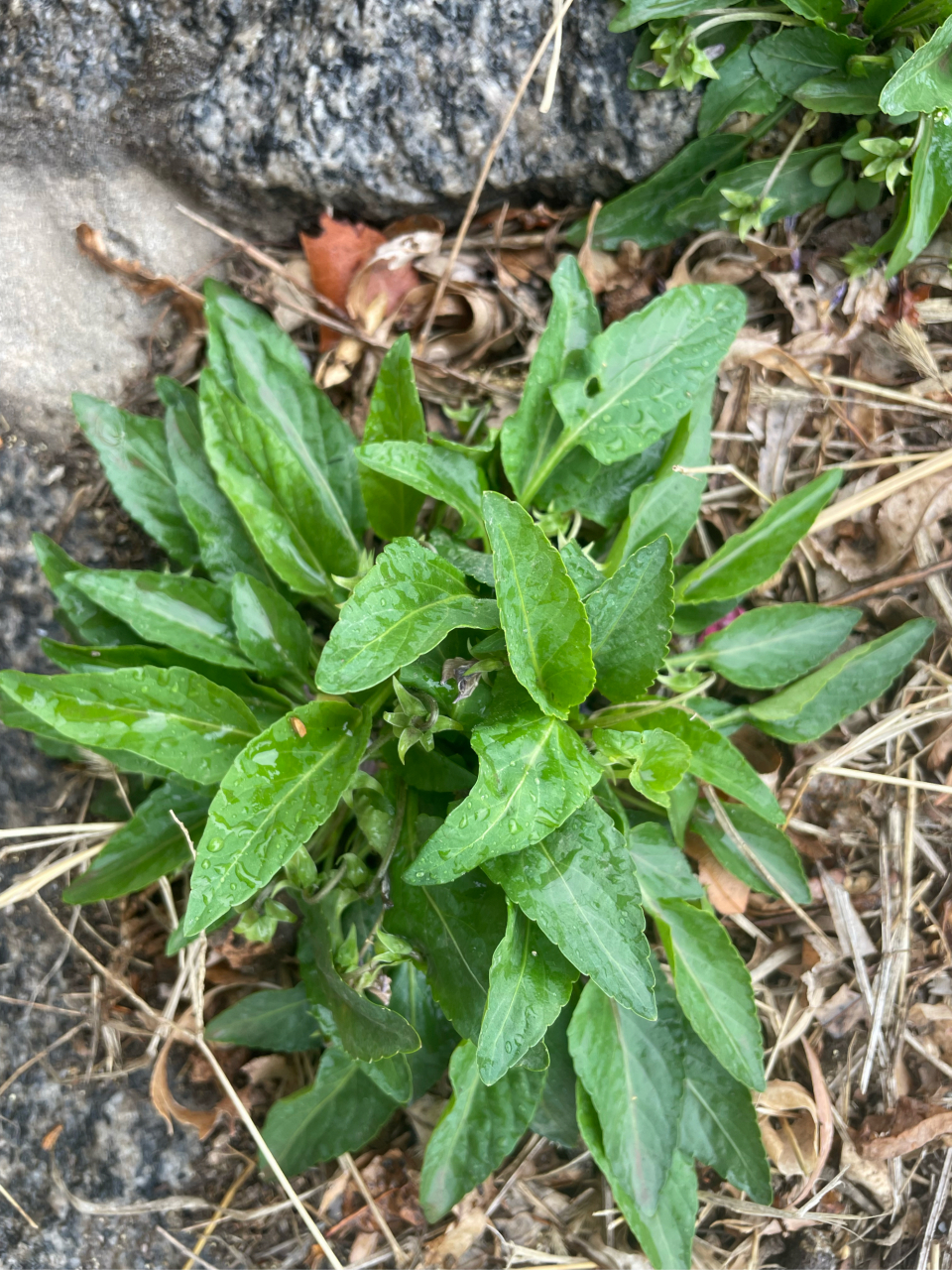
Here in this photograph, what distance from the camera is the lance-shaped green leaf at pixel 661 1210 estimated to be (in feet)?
4.36

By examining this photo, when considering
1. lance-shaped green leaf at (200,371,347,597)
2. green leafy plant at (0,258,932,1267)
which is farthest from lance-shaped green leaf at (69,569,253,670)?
lance-shaped green leaf at (200,371,347,597)

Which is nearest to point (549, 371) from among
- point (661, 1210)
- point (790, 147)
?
point (790, 147)

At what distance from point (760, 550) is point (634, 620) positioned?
0.41 m

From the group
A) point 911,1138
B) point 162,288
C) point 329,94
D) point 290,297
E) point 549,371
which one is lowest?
point 911,1138

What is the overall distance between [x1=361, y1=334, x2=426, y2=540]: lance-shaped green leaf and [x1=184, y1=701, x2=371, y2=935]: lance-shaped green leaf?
354 mm

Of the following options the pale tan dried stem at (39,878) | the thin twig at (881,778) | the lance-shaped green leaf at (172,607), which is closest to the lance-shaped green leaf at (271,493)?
the lance-shaped green leaf at (172,607)

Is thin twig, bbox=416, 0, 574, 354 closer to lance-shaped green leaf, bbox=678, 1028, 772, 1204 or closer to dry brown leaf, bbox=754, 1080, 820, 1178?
lance-shaped green leaf, bbox=678, 1028, 772, 1204

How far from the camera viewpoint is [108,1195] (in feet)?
4.92

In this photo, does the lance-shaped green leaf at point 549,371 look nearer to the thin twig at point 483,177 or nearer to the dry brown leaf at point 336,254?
the thin twig at point 483,177

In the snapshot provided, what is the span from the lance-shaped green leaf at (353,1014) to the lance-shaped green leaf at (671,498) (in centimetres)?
74

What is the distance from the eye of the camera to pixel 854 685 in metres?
1.45

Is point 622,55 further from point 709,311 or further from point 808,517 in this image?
point 808,517

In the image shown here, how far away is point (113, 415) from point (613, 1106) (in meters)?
1.37

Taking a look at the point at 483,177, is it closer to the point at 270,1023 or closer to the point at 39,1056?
the point at 270,1023
